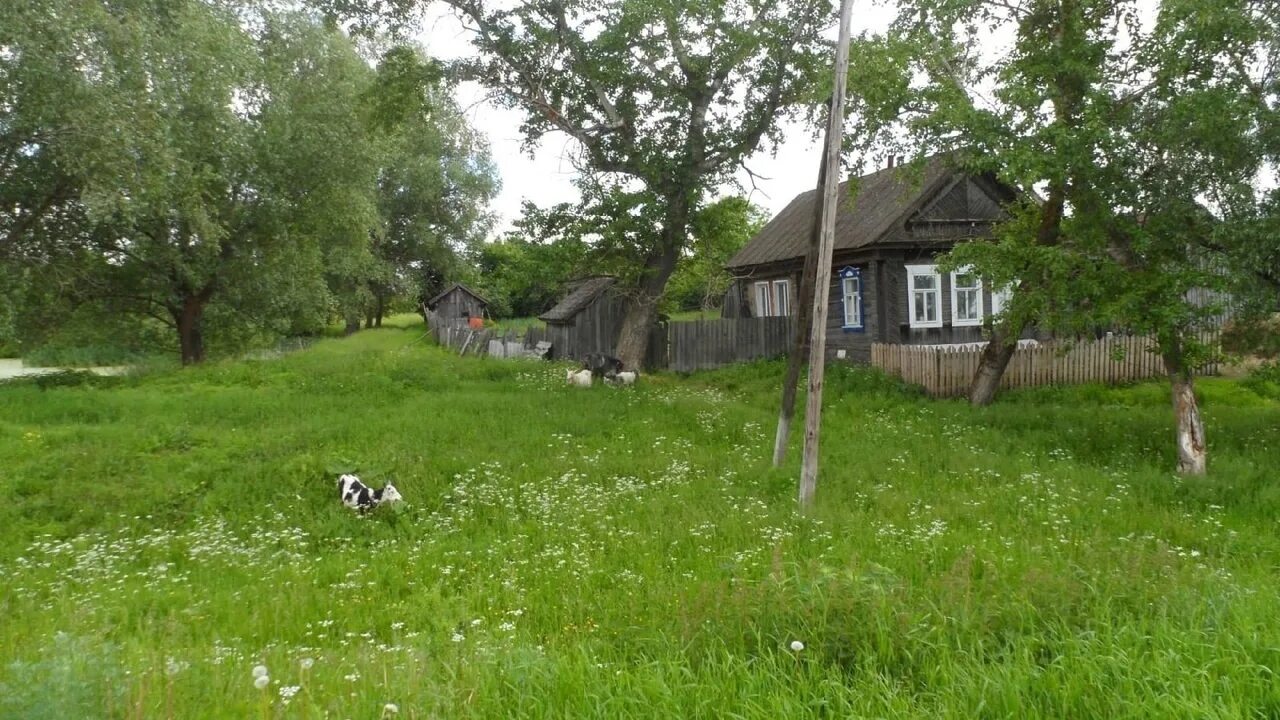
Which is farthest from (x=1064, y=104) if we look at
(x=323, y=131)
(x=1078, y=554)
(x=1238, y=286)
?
→ (x=323, y=131)

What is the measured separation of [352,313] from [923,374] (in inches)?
1390

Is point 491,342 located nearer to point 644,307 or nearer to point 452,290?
point 644,307

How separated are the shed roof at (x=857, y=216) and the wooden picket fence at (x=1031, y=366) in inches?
147

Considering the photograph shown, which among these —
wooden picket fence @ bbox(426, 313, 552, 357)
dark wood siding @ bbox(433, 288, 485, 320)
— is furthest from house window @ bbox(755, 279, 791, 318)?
dark wood siding @ bbox(433, 288, 485, 320)

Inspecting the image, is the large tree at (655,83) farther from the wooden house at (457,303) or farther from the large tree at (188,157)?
the wooden house at (457,303)

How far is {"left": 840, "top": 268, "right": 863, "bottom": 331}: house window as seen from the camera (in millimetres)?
22500

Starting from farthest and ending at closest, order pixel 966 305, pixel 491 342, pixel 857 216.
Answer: pixel 491 342, pixel 857 216, pixel 966 305

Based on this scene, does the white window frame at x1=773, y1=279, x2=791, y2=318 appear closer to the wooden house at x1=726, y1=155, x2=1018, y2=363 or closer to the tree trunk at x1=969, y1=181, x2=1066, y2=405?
the wooden house at x1=726, y1=155, x2=1018, y2=363

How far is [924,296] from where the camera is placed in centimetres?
2184

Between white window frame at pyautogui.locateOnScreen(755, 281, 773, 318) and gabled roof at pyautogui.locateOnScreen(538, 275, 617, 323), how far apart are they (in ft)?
17.9

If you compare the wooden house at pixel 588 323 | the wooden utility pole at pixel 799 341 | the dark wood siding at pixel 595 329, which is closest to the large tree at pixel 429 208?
the wooden house at pixel 588 323

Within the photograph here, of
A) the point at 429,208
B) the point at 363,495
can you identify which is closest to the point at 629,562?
the point at 363,495

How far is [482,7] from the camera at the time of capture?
62.5 feet

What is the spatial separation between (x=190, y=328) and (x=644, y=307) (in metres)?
16.1
